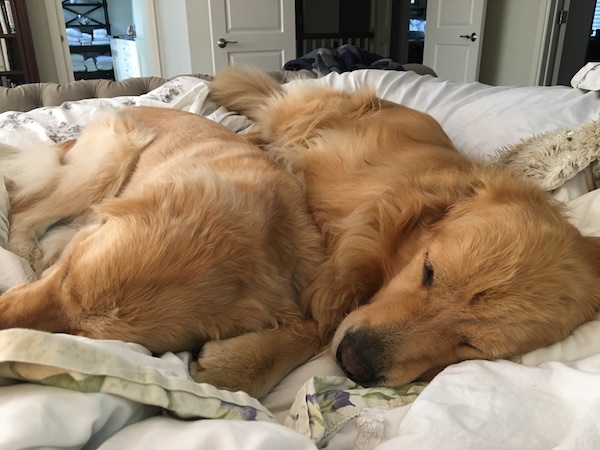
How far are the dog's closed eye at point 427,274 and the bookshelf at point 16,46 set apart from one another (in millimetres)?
5427

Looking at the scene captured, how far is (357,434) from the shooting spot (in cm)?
75

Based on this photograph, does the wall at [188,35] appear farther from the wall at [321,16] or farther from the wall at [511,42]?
the wall at [511,42]

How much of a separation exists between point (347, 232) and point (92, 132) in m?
1.04

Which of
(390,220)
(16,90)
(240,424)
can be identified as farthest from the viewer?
(16,90)

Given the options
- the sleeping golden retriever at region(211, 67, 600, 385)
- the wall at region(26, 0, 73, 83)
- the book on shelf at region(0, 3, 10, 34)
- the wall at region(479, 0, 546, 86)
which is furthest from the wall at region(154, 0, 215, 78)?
the sleeping golden retriever at region(211, 67, 600, 385)

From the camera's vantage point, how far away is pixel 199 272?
0.83 metres

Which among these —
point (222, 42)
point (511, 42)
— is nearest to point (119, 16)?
point (222, 42)

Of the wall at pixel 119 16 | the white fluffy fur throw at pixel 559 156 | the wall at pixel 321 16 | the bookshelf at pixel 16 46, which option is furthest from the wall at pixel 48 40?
the white fluffy fur throw at pixel 559 156

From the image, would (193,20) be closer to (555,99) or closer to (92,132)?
(92,132)

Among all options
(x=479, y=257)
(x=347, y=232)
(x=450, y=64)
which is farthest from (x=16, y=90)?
(x=450, y=64)

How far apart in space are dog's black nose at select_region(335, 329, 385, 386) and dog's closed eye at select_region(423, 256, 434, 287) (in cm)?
16

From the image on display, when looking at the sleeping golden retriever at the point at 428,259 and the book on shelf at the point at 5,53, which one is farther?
the book on shelf at the point at 5,53

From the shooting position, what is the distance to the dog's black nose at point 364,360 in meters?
0.91

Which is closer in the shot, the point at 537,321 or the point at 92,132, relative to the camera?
the point at 537,321
